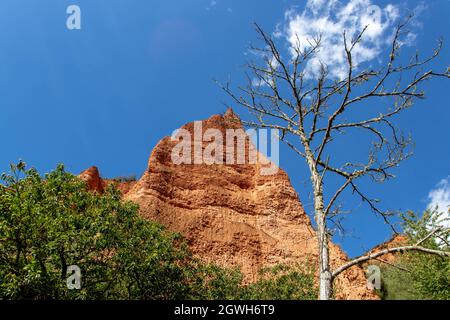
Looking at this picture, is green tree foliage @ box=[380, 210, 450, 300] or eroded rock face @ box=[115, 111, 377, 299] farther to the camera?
eroded rock face @ box=[115, 111, 377, 299]

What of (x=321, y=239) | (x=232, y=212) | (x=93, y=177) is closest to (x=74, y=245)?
(x=321, y=239)

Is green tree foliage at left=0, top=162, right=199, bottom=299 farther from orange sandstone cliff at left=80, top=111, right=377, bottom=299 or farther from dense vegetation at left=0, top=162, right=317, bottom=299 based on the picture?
orange sandstone cliff at left=80, top=111, right=377, bottom=299

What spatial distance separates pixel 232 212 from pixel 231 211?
142mm

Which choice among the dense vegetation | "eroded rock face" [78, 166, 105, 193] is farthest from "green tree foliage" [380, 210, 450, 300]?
"eroded rock face" [78, 166, 105, 193]

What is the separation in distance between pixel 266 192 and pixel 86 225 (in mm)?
29536

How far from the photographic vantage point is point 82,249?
48.4ft

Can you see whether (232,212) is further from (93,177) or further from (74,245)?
(74,245)

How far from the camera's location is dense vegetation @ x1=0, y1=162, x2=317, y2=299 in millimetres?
13555

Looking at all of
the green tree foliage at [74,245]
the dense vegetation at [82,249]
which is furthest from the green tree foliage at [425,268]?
the green tree foliage at [74,245]

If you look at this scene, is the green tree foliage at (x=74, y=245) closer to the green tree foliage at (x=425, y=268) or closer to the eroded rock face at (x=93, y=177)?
the green tree foliage at (x=425, y=268)

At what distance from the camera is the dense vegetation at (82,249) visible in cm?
1355

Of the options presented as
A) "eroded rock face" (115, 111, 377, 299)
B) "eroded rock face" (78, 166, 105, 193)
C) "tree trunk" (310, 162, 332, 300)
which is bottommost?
"tree trunk" (310, 162, 332, 300)

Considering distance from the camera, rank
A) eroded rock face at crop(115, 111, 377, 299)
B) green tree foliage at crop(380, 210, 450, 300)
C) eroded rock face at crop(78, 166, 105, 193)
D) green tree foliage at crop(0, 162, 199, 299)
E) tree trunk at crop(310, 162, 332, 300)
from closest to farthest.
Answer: tree trunk at crop(310, 162, 332, 300) → green tree foliage at crop(0, 162, 199, 299) → green tree foliage at crop(380, 210, 450, 300) → eroded rock face at crop(115, 111, 377, 299) → eroded rock face at crop(78, 166, 105, 193)
